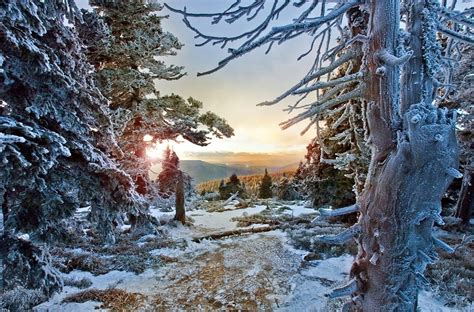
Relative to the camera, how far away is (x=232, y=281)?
6.18 metres

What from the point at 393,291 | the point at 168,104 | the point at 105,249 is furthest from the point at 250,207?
the point at 393,291

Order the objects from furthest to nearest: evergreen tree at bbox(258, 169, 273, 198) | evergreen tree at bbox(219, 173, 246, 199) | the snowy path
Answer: evergreen tree at bbox(258, 169, 273, 198) → evergreen tree at bbox(219, 173, 246, 199) → the snowy path

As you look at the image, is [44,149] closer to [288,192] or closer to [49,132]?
[49,132]

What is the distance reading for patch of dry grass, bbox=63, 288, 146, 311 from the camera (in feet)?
16.1

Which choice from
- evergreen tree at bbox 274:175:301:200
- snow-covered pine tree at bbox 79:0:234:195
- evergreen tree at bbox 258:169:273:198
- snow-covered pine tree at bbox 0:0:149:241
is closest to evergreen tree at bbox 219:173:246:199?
evergreen tree at bbox 258:169:273:198

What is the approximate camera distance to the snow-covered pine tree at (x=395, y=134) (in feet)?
5.90

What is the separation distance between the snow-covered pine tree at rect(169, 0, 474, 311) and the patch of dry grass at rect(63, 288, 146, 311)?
4.31 meters

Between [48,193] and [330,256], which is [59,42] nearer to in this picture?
[48,193]

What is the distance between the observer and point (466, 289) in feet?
17.0

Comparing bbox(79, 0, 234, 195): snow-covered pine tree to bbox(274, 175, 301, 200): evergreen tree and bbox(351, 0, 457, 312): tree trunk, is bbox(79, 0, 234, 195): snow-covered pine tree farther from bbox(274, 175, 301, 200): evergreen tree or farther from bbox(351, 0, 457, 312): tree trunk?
bbox(274, 175, 301, 200): evergreen tree

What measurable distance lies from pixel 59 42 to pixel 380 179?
14.4 feet

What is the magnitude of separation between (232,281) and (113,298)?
256 centimetres

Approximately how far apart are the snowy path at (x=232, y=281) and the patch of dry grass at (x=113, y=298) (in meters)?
0.13

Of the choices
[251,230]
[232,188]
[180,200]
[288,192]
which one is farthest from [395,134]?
[232,188]
